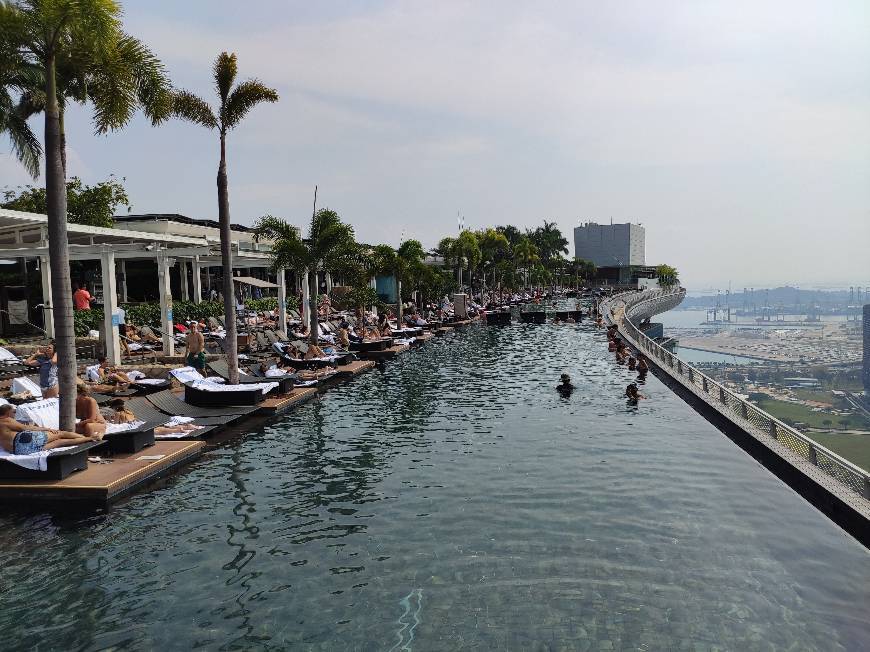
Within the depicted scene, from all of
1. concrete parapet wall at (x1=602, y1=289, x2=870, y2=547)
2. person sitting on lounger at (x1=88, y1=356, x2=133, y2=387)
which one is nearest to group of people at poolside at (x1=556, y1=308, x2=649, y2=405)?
concrete parapet wall at (x1=602, y1=289, x2=870, y2=547)

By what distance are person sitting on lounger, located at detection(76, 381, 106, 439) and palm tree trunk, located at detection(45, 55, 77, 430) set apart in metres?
0.19

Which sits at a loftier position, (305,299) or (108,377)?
(305,299)

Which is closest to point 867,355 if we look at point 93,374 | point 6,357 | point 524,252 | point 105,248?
point 524,252

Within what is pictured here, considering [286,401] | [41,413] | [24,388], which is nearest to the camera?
[41,413]

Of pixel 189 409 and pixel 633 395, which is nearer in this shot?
pixel 189 409

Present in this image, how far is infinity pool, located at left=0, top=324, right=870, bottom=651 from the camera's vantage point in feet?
21.1

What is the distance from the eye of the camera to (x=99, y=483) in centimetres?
970

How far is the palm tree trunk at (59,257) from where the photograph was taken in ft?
36.0

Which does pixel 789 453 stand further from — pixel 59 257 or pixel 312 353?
pixel 312 353

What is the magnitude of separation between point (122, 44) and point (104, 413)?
7163mm

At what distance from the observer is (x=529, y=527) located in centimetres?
904

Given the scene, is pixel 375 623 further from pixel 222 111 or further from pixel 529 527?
pixel 222 111

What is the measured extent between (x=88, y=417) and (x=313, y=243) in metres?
16.1

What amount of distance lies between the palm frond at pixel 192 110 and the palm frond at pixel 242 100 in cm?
38
